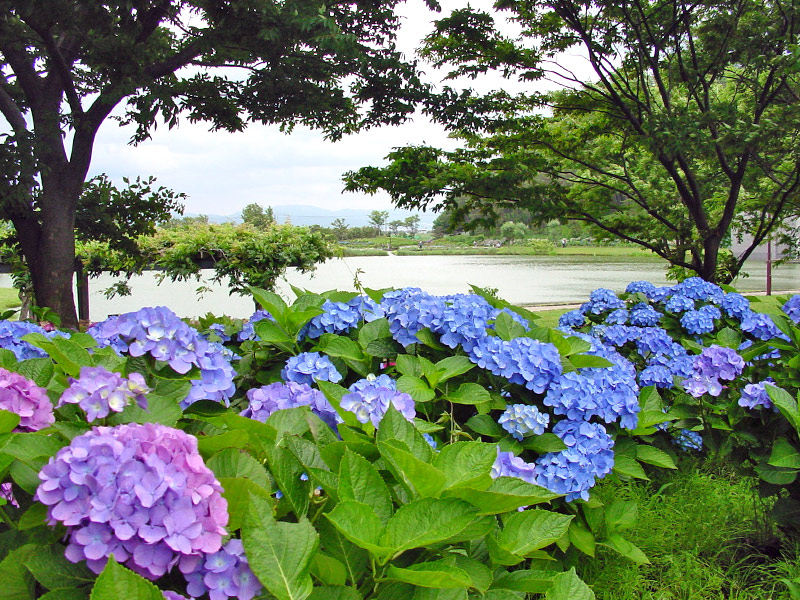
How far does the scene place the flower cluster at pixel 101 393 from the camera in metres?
0.83

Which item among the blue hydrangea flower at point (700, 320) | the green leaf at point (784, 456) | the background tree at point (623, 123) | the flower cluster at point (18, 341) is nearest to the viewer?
the flower cluster at point (18, 341)

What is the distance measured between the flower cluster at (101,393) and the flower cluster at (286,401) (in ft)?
0.86

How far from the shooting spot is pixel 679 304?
9.52 feet

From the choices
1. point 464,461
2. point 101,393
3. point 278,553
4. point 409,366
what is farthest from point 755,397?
point 101,393

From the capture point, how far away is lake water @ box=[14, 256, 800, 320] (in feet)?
21.2

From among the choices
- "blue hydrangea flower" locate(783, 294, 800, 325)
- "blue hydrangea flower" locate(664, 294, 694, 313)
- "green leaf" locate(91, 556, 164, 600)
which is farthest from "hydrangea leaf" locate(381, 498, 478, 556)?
"blue hydrangea flower" locate(664, 294, 694, 313)

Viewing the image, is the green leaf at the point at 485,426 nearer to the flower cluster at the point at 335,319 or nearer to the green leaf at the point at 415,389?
the green leaf at the point at 415,389

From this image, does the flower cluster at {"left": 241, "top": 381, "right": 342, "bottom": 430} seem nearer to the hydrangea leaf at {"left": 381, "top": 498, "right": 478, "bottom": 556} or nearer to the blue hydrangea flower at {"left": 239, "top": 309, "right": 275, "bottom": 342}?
the hydrangea leaf at {"left": 381, "top": 498, "right": 478, "bottom": 556}

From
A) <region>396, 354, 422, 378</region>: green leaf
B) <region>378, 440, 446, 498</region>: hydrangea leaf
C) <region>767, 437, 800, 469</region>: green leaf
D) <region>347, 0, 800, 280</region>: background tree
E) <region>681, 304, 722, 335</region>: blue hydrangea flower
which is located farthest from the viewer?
<region>347, 0, 800, 280</region>: background tree

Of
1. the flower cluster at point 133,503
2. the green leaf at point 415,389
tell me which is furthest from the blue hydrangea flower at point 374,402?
the flower cluster at point 133,503

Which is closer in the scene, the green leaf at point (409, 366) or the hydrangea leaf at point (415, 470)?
the hydrangea leaf at point (415, 470)

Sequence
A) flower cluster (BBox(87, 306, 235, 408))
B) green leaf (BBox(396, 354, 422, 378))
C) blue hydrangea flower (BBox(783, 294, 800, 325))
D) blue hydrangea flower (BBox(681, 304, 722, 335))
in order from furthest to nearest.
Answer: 1. blue hydrangea flower (BBox(681, 304, 722, 335))
2. blue hydrangea flower (BBox(783, 294, 800, 325))
3. green leaf (BBox(396, 354, 422, 378))
4. flower cluster (BBox(87, 306, 235, 408))

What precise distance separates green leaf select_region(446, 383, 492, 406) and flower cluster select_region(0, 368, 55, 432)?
810mm

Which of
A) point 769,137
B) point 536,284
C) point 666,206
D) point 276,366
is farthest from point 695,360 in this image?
point 536,284
